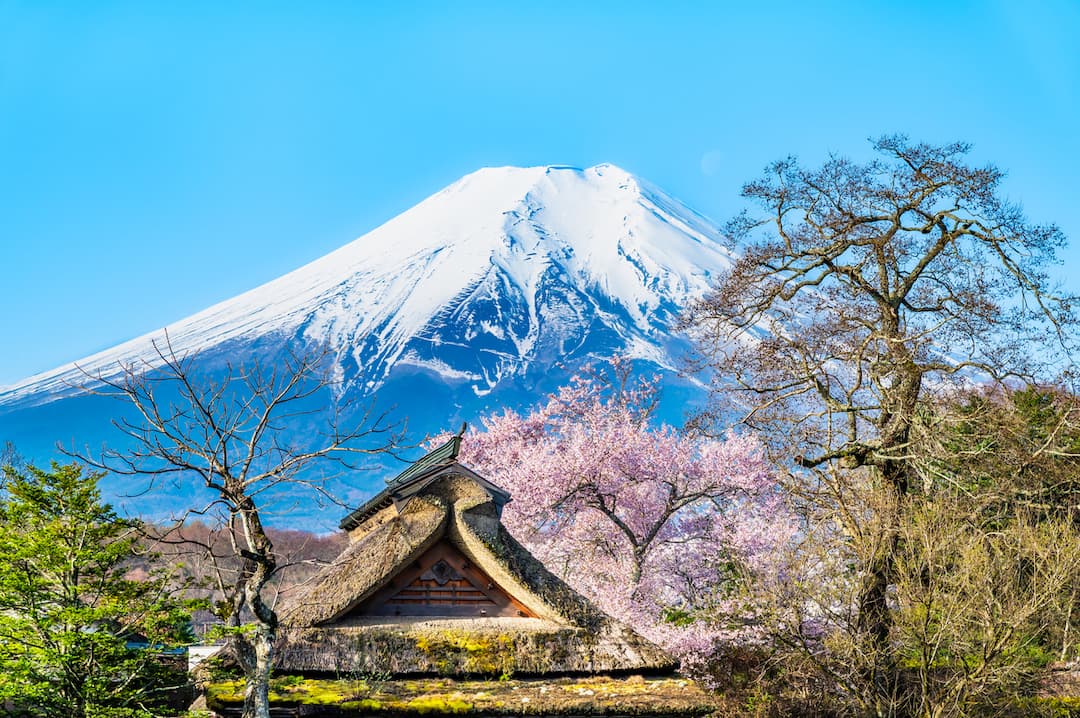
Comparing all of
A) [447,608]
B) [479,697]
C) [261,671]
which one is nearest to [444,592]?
[447,608]

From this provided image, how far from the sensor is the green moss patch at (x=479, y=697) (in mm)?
9812

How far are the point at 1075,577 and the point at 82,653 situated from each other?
1218 centimetres

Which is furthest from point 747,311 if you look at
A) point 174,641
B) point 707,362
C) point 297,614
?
point 174,641

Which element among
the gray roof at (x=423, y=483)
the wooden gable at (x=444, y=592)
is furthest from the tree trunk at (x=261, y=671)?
the gray roof at (x=423, y=483)

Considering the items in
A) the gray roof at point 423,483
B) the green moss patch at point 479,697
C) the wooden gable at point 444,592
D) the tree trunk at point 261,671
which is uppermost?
the gray roof at point 423,483

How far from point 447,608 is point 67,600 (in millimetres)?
4114

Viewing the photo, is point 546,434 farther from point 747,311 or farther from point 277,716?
point 277,716

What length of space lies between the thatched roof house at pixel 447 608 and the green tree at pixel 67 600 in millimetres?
1927

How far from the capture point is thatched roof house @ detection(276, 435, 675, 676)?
10625 millimetres

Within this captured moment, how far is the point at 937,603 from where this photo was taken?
11969 millimetres

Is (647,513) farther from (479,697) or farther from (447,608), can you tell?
(479,697)

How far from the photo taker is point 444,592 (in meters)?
11.5

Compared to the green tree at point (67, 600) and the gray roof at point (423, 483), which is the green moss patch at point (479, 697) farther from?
the gray roof at point (423, 483)

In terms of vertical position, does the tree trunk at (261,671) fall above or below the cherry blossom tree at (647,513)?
below
